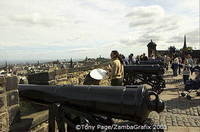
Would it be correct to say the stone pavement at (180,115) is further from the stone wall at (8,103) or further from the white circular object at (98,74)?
the stone wall at (8,103)

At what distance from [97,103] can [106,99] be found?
0.16m

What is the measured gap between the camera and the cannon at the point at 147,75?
11.3 m

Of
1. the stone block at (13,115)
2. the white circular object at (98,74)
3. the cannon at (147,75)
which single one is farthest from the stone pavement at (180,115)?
the stone block at (13,115)

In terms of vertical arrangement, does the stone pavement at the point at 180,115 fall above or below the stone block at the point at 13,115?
below

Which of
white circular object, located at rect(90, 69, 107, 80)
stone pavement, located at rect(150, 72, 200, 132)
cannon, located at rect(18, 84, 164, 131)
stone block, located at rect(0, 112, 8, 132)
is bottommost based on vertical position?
stone pavement, located at rect(150, 72, 200, 132)

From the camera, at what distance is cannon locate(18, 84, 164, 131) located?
132 inches

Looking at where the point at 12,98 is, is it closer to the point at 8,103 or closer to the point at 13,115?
the point at 8,103

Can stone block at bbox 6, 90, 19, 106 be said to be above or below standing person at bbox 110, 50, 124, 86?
below

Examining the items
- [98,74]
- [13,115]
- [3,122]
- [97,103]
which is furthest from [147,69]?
[3,122]

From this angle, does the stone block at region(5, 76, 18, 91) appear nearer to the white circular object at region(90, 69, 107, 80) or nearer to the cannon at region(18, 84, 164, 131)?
the cannon at region(18, 84, 164, 131)

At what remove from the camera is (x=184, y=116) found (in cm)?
660

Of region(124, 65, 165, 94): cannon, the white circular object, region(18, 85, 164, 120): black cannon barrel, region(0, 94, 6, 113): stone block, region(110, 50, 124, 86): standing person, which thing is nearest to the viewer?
region(18, 85, 164, 120): black cannon barrel

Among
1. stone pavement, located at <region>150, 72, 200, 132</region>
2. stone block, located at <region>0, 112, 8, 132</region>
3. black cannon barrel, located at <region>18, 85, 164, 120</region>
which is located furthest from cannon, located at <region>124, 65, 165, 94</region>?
stone block, located at <region>0, 112, 8, 132</region>

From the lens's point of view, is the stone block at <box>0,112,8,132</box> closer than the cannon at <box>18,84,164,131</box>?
No
